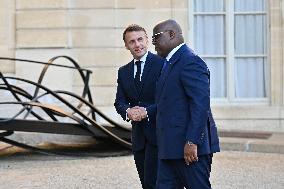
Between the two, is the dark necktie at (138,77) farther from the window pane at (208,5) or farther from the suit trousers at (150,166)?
the window pane at (208,5)

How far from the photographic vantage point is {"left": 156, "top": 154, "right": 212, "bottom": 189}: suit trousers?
4.42 m

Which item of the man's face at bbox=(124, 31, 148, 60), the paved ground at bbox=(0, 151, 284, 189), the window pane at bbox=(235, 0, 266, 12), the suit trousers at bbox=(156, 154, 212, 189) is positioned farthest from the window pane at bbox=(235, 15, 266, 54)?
the suit trousers at bbox=(156, 154, 212, 189)

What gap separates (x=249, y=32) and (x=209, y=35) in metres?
0.75

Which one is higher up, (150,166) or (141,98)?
(141,98)

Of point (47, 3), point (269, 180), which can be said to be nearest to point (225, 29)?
point (47, 3)

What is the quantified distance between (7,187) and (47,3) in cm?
623

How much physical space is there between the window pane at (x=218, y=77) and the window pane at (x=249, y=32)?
454mm

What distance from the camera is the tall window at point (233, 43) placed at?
13.2m

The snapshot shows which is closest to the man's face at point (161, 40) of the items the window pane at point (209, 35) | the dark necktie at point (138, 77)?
the dark necktie at point (138, 77)

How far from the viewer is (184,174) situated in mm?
4473

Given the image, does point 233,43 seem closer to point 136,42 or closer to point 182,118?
point 136,42

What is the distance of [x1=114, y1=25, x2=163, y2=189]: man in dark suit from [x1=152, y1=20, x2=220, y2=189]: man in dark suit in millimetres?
401

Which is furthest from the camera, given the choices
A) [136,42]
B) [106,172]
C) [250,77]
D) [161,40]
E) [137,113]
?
[250,77]

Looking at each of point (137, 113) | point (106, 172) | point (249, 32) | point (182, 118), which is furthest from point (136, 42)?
point (249, 32)
